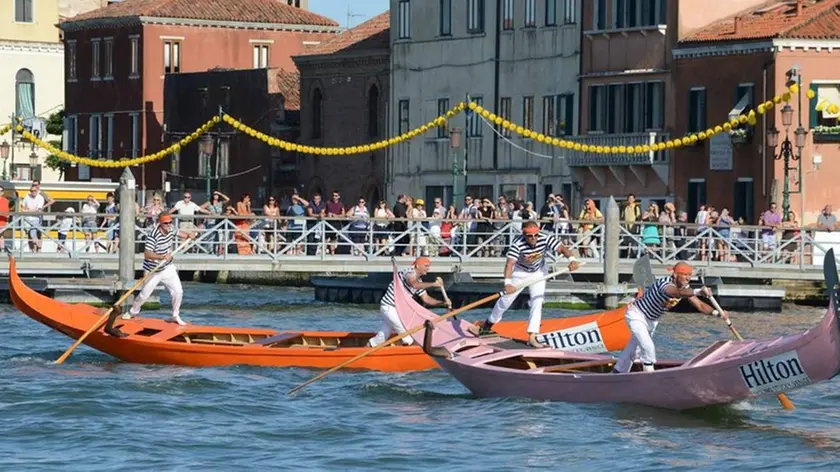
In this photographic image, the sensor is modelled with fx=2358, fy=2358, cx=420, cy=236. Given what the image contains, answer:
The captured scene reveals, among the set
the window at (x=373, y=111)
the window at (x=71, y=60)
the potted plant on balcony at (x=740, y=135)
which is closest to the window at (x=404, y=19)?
the window at (x=373, y=111)

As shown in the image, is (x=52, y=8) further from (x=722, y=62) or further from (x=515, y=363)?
(x=515, y=363)

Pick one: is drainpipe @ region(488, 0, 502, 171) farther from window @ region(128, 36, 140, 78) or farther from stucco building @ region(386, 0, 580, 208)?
window @ region(128, 36, 140, 78)

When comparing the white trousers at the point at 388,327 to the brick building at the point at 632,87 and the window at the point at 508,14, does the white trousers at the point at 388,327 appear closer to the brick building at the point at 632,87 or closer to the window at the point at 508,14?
the brick building at the point at 632,87

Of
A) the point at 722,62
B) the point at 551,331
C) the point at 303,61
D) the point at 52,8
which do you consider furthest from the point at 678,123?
the point at 52,8

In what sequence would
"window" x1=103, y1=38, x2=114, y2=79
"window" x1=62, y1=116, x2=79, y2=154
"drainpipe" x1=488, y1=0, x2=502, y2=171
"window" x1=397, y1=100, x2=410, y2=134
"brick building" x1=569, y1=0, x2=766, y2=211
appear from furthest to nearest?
"window" x1=62, y1=116, x2=79, y2=154 → "window" x1=103, y1=38, x2=114, y2=79 → "window" x1=397, y1=100, x2=410, y2=134 → "drainpipe" x1=488, y1=0, x2=502, y2=171 → "brick building" x1=569, y1=0, x2=766, y2=211

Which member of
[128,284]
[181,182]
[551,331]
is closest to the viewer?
[551,331]

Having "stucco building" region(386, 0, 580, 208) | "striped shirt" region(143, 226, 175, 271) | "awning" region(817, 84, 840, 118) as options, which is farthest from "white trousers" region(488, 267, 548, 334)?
"stucco building" region(386, 0, 580, 208)

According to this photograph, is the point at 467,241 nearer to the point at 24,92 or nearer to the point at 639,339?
the point at 639,339

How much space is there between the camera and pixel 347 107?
61375mm

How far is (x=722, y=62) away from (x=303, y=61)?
1733 centimetres

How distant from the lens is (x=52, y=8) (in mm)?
83750

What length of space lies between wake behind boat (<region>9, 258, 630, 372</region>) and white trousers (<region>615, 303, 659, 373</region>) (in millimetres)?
3248

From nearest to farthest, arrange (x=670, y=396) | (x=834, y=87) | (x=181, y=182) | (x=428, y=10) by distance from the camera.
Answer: (x=670, y=396)
(x=834, y=87)
(x=428, y=10)
(x=181, y=182)

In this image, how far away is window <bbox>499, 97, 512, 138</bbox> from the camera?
2179 inches
